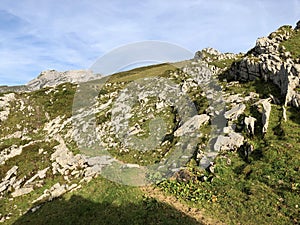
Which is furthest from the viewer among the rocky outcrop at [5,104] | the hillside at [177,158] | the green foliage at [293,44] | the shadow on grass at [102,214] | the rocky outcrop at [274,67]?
the rocky outcrop at [5,104]

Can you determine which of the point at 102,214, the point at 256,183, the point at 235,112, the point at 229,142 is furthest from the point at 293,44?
the point at 102,214

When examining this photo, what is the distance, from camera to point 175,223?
58.2ft

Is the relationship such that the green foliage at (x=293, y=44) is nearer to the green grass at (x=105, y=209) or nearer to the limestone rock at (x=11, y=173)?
the green grass at (x=105, y=209)

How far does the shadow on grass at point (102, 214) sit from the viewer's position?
61.0 feet

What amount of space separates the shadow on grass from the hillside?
96 millimetres

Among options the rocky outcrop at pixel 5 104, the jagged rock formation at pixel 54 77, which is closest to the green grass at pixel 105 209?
the rocky outcrop at pixel 5 104

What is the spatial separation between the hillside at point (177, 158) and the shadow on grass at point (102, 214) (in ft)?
0.32

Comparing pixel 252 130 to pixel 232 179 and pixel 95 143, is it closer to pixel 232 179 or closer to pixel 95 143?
pixel 232 179

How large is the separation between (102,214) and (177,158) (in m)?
9.64

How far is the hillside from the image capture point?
19109 mm

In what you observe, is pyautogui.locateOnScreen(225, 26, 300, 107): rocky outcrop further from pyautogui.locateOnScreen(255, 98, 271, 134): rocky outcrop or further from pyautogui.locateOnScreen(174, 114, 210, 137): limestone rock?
pyautogui.locateOnScreen(174, 114, 210, 137): limestone rock

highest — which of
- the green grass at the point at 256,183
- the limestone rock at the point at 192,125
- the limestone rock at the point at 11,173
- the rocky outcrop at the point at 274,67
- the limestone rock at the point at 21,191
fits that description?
the rocky outcrop at the point at 274,67

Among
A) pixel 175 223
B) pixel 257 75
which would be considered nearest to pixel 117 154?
pixel 175 223

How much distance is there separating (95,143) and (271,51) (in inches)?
1268
